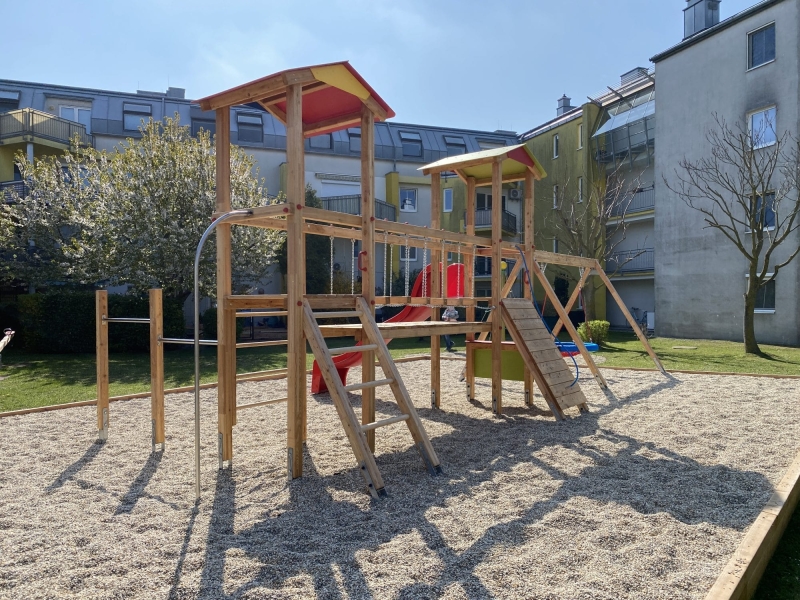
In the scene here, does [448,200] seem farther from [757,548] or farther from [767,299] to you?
[757,548]

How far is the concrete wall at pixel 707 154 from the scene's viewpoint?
17469 mm

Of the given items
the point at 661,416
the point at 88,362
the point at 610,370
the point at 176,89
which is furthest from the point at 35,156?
the point at 661,416

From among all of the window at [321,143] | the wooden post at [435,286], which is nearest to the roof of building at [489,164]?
the wooden post at [435,286]

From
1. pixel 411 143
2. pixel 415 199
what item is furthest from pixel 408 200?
pixel 411 143

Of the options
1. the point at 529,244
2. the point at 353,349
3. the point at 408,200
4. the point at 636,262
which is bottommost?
the point at 353,349

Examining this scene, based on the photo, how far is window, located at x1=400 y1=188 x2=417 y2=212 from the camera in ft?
101

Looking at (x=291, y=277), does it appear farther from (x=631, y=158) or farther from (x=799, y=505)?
(x=631, y=158)

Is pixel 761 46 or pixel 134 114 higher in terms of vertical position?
pixel 134 114

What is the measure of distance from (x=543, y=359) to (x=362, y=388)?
3411 mm

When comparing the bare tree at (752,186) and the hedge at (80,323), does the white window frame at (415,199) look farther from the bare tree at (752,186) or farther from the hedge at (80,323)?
the hedge at (80,323)

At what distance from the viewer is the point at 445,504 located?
165 inches

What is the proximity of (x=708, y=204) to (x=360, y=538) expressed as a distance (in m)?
20.1

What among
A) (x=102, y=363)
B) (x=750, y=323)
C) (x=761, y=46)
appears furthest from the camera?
(x=761, y=46)

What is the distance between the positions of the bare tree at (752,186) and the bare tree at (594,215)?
270cm
